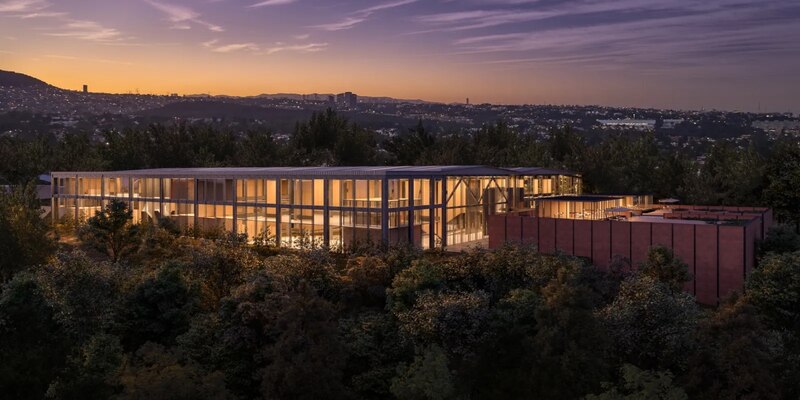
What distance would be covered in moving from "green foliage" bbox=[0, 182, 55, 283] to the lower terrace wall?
72.6ft

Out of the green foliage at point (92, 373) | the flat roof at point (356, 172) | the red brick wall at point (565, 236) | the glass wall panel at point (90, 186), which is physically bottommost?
the green foliage at point (92, 373)

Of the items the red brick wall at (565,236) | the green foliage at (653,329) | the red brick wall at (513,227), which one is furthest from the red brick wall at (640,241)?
the green foliage at (653,329)

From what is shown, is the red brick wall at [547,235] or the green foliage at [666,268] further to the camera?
the red brick wall at [547,235]

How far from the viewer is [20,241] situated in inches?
1202

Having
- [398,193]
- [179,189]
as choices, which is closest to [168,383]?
[398,193]

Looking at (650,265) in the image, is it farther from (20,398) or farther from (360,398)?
(20,398)

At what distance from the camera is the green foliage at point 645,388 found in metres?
18.2

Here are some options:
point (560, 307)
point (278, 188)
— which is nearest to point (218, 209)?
point (278, 188)

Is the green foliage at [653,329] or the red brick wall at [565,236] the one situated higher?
the red brick wall at [565,236]

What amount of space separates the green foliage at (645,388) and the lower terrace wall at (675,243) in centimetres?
1058

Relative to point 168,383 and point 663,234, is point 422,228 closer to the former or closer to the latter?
point 663,234

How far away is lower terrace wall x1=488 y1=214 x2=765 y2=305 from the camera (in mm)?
30094

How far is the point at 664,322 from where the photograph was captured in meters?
21.5

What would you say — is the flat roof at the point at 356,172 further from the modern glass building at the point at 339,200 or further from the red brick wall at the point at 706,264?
the red brick wall at the point at 706,264
